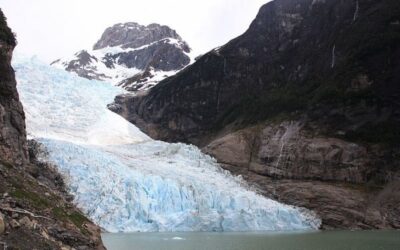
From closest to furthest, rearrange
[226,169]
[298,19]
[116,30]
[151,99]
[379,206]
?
[379,206] → [226,169] → [298,19] → [151,99] → [116,30]

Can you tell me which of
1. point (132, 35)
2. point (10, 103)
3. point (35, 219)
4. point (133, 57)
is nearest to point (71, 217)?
point (35, 219)

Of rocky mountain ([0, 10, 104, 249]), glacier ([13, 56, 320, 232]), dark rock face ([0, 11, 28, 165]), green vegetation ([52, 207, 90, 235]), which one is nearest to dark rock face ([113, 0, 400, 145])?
glacier ([13, 56, 320, 232])

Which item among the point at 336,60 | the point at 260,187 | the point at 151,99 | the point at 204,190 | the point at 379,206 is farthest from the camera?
the point at 151,99

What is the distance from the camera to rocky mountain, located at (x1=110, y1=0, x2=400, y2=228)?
4969 cm

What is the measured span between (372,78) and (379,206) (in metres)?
15.6

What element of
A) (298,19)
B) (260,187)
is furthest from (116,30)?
(260,187)

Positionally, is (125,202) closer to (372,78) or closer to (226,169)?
(226,169)

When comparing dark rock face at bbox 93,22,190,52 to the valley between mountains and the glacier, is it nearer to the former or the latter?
the valley between mountains

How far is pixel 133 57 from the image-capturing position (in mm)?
127188

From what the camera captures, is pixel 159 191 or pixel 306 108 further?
pixel 306 108

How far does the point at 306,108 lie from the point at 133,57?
250 ft

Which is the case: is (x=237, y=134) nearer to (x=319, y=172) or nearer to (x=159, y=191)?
(x=319, y=172)

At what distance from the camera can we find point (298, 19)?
6988 cm

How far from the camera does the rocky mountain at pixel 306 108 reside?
49688 mm
